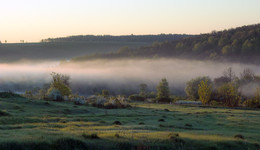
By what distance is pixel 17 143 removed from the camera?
21.0 metres

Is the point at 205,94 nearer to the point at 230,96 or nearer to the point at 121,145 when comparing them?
the point at 230,96

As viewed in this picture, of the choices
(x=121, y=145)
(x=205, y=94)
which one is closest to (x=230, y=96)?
(x=205, y=94)

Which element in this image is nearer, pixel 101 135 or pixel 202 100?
pixel 101 135

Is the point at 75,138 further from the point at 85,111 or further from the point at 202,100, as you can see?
the point at 202,100

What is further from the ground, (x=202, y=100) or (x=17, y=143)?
(x=17, y=143)

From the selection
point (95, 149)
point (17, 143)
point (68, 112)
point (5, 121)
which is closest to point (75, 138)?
point (95, 149)

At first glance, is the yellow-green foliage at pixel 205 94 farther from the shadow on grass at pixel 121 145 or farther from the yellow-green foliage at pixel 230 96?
the shadow on grass at pixel 121 145

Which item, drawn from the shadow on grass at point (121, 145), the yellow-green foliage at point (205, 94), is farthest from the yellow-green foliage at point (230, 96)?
the shadow on grass at point (121, 145)

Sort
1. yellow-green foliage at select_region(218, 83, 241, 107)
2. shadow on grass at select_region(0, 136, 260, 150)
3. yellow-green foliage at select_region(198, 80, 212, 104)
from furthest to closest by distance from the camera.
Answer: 1. yellow-green foliage at select_region(198, 80, 212, 104)
2. yellow-green foliage at select_region(218, 83, 241, 107)
3. shadow on grass at select_region(0, 136, 260, 150)

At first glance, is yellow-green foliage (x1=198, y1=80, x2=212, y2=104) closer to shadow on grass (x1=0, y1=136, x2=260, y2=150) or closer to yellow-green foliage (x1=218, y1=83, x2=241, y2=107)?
yellow-green foliage (x1=218, y1=83, x2=241, y2=107)

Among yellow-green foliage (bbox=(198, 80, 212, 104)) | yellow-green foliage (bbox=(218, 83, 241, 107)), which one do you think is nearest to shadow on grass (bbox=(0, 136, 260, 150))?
yellow-green foliage (bbox=(218, 83, 241, 107))

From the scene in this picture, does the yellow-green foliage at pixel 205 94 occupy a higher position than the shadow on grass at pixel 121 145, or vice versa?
the shadow on grass at pixel 121 145

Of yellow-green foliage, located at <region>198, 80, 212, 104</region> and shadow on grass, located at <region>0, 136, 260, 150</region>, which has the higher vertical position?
shadow on grass, located at <region>0, 136, 260, 150</region>

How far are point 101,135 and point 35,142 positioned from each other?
17.9 ft
